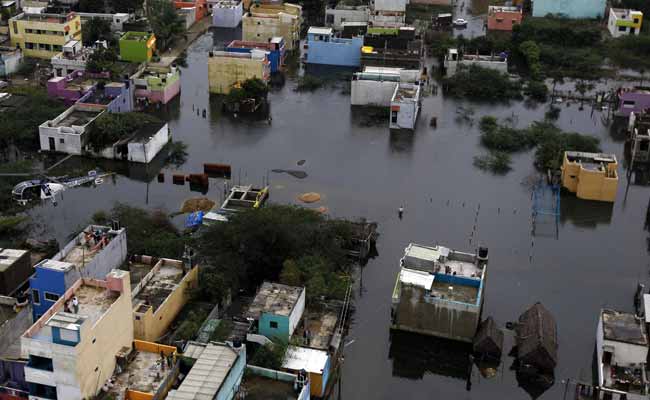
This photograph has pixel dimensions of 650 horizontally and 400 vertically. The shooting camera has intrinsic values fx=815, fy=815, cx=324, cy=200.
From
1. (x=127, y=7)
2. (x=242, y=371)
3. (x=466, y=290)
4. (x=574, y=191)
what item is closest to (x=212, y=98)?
(x=127, y=7)

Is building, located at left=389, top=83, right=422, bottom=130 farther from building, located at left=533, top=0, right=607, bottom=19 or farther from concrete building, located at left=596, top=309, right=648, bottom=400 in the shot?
building, located at left=533, top=0, right=607, bottom=19

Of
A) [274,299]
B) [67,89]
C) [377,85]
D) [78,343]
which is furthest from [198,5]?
[78,343]

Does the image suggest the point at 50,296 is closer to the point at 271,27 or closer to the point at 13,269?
the point at 13,269

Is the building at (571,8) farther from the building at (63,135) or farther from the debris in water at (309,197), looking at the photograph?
the building at (63,135)

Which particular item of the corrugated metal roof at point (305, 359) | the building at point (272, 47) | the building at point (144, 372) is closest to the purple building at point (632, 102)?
the building at point (272, 47)

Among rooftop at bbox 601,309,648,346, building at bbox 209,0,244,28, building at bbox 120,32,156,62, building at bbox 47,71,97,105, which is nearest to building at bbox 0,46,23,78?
building at bbox 47,71,97,105

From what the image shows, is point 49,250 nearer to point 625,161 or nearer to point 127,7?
point 625,161
